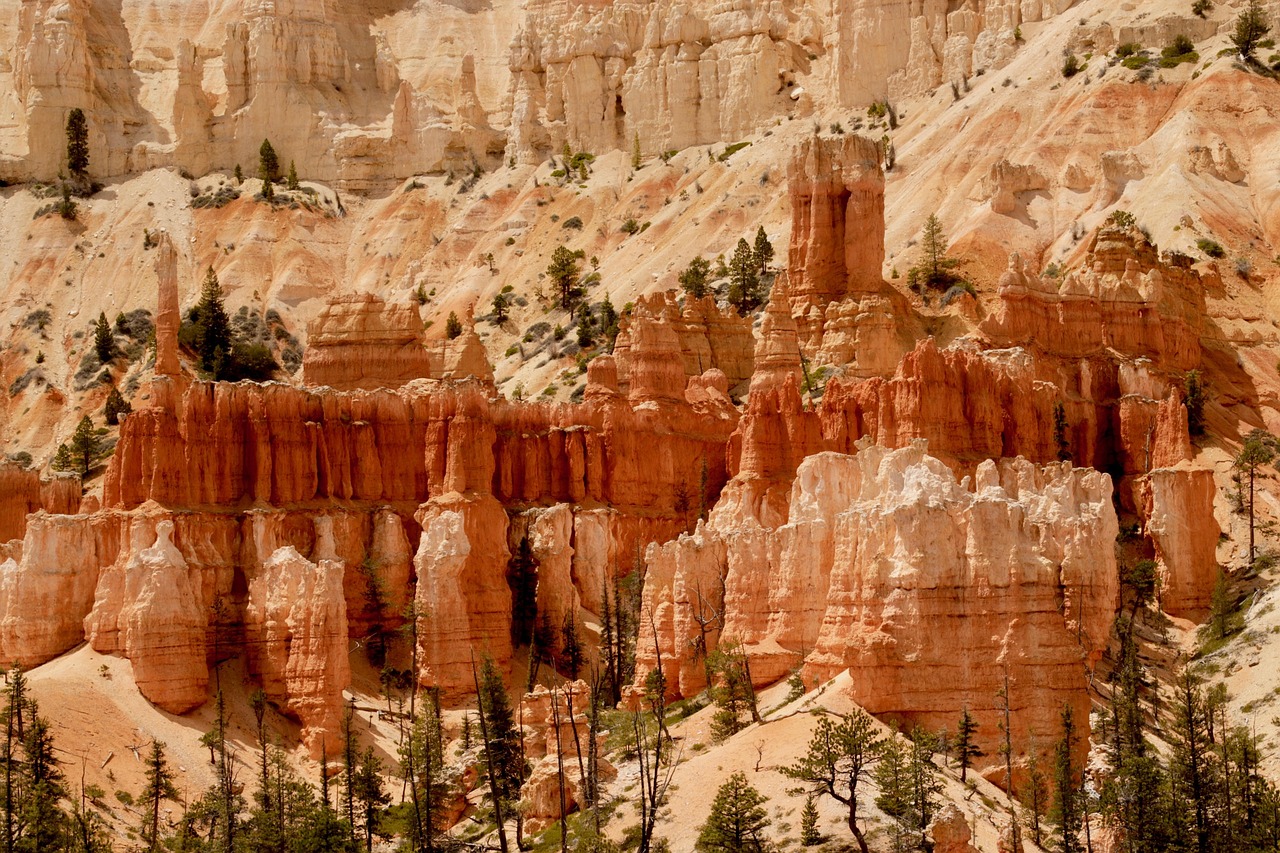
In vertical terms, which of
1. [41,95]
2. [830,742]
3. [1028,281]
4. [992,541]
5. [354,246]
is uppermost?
[41,95]

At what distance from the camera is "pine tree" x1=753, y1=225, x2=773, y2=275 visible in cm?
12756

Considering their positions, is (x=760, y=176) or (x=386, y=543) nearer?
(x=386, y=543)

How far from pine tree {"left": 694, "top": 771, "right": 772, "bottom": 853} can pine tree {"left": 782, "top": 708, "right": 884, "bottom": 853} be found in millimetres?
1537

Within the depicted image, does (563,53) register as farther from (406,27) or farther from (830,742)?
(830,742)

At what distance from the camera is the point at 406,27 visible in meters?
186

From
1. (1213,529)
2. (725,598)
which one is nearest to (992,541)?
(725,598)

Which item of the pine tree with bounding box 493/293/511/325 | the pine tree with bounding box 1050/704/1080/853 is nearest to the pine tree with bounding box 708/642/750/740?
the pine tree with bounding box 1050/704/1080/853

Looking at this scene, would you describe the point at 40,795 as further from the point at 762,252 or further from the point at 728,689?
the point at 762,252

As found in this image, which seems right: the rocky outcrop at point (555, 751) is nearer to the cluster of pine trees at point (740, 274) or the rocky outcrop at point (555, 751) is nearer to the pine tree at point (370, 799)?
the pine tree at point (370, 799)

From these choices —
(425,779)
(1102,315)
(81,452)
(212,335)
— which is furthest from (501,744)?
(212,335)

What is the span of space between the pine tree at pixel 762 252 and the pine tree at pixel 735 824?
67.2m

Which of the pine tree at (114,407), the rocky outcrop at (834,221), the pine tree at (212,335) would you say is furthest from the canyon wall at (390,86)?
the pine tree at (114,407)

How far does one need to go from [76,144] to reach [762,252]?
60.1 m

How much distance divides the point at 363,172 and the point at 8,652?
297ft
